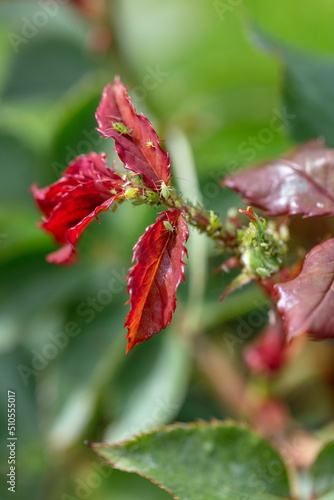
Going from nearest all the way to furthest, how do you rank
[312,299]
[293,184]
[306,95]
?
[312,299] → [293,184] → [306,95]

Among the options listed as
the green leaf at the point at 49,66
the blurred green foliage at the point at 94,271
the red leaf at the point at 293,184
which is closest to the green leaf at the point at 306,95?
the blurred green foliage at the point at 94,271

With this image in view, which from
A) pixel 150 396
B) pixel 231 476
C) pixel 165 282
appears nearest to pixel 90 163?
pixel 165 282

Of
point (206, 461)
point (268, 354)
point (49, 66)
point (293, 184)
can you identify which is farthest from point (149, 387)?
point (49, 66)

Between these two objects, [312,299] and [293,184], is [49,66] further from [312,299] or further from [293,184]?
[312,299]

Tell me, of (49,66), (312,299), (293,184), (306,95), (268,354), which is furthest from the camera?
(49,66)

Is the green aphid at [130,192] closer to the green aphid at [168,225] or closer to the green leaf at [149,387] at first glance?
the green aphid at [168,225]

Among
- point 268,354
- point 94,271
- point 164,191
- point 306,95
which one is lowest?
point 268,354

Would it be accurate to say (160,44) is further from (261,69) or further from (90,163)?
(90,163)

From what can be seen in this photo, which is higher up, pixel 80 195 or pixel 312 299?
pixel 80 195
